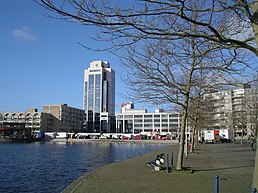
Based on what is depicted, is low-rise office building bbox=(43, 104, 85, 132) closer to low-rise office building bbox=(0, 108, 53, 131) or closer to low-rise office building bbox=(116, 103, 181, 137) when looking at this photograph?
low-rise office building bbox=(0, 108, 53, 131)

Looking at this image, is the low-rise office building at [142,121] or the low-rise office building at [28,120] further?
the low-rise office building at [142,121]

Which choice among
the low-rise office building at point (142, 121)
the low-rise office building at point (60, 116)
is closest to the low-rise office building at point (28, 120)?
the low-rise office building at point (60, 116)

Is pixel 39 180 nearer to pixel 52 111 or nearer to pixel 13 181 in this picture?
pixel 13 181

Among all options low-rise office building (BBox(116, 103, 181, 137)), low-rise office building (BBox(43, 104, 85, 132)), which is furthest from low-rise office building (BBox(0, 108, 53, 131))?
low-rise office building (BBox(116, 103, 181, 137))

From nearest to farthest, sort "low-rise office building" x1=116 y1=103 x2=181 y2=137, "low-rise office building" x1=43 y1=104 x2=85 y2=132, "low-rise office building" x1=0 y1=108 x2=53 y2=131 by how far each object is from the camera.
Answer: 1. "low-rise office building" x1=0 y1=108 x2=53 y2=131
2. "low-rise office building" x1=116 y1=103 x2=181 y2=137
3. "low-rise office building" x1=43 y1=104 x2=85 y2=132

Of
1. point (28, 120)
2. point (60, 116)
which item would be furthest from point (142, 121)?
point (28, 120)

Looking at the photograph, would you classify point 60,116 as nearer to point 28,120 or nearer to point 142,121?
point 28,120

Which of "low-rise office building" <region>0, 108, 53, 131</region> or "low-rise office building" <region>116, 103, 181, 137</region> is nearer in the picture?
"low-rise office building" <region>0, 108, 53, 131</region>

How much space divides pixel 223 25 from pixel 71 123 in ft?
636

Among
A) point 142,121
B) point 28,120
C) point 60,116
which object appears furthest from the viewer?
point 60,116

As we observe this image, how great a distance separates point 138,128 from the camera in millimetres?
185375

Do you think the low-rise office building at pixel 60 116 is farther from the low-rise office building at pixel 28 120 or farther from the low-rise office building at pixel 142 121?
the low-rise office building at pixel 142 121

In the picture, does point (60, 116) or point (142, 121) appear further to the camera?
point (60, 116)

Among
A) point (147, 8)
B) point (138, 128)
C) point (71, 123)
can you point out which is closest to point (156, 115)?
point (138, 128)
